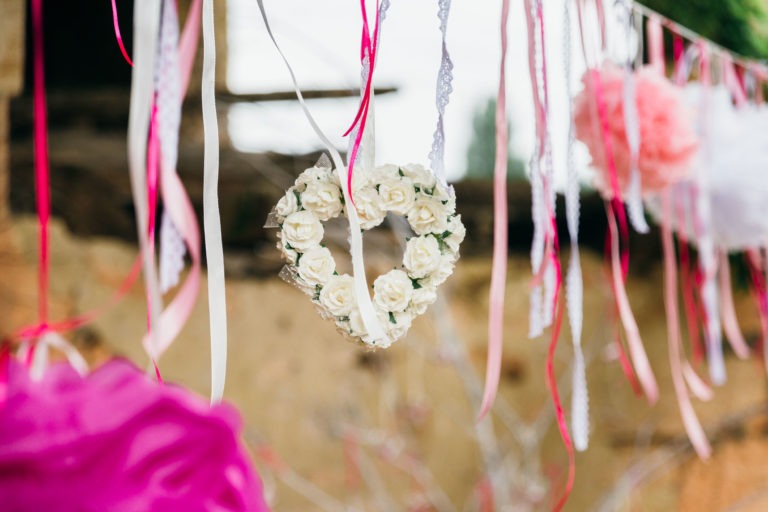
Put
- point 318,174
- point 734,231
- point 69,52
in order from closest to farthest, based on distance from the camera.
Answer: point 318,174 < point 734,231 < point 69,52

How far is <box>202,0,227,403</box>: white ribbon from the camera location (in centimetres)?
57

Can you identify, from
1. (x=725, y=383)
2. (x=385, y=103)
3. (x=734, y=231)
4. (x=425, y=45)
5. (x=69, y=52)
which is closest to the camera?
(x=734, y=231)

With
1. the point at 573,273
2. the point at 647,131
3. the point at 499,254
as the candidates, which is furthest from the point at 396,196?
the point at 647,131

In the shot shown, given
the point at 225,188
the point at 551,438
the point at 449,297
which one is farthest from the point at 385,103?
the point at 551,438

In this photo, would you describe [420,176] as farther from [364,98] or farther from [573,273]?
[573,273]

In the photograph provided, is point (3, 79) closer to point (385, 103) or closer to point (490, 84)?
point (385, 103)

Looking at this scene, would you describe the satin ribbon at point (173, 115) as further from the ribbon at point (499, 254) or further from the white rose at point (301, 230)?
the ribbon at point (499, 254)

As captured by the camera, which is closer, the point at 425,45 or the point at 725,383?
the point at 425,45

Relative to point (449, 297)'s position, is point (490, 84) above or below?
above

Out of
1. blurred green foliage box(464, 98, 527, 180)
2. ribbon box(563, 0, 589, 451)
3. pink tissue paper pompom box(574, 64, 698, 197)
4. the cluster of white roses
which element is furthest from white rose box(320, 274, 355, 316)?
blurred green foliage box(464, 98, 527, 180)

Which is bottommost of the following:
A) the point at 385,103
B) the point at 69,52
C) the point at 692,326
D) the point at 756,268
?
the point at 692,326

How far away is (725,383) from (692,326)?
0.16 meters

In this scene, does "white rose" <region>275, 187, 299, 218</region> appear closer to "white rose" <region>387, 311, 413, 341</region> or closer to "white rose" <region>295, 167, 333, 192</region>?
"white rose" <region>295, 167, 333, 192</region>

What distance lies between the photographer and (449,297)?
234 cm
